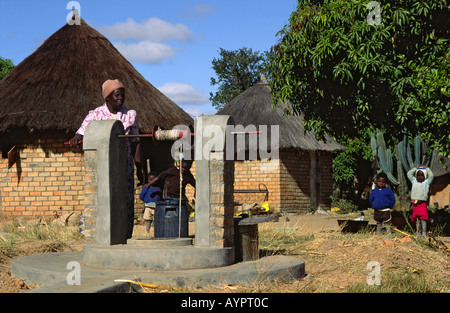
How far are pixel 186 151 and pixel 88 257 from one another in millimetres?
1713

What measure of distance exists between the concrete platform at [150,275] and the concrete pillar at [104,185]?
1.55 ft

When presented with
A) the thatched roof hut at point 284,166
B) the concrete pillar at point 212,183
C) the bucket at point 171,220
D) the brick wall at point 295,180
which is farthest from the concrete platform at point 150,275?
the brick wall at point 295,180

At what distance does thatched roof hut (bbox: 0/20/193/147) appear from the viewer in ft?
44.8

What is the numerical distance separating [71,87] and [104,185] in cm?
860

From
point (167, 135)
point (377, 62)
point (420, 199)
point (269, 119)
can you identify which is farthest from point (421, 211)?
point (269, 119)

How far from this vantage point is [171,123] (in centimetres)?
1526

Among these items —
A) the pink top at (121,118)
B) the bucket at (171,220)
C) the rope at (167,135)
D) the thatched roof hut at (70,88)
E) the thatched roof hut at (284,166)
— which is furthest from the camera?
the thatched roof hut at (284,166)

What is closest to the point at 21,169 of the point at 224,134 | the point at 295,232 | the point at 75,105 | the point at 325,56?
the point at 75,105

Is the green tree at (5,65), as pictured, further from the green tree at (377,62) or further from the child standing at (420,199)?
the child standing at (420,199)

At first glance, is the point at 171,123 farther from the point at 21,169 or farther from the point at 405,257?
the point at 405,257

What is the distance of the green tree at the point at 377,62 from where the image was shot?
30.9ft

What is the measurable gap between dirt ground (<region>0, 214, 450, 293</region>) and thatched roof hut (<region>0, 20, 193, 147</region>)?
4.91m

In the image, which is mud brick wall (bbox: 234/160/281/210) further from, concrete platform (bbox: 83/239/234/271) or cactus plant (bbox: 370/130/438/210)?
concrete platform (bbox: 83/239/234/271)

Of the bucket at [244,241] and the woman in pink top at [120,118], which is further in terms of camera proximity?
the woman in pink top at [120,118]
